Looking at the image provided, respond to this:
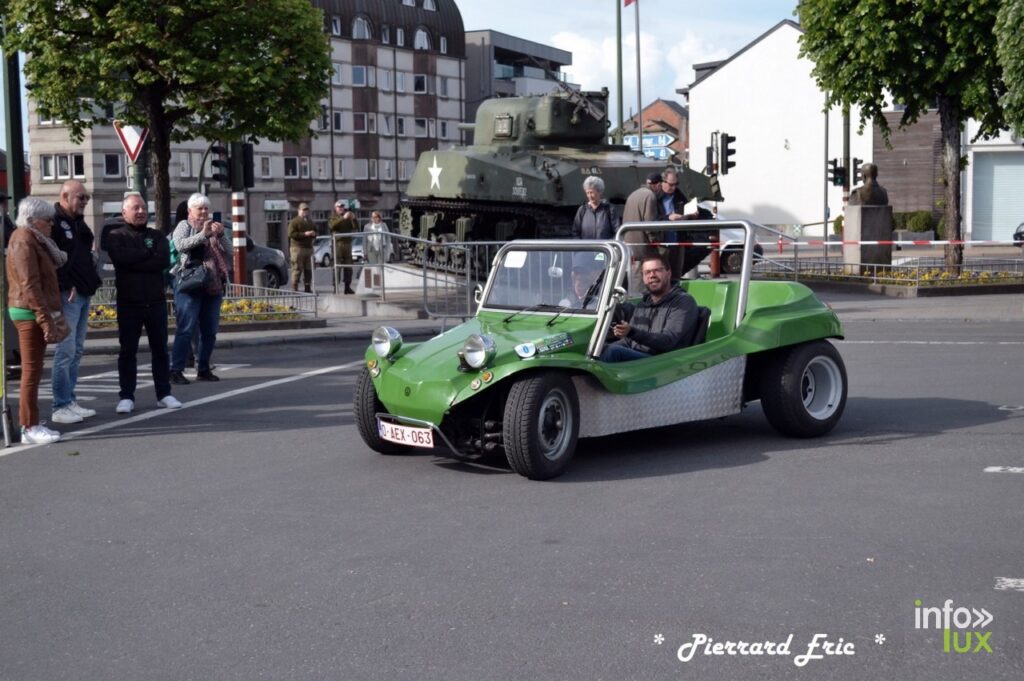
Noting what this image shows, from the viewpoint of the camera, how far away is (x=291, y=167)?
8094cm

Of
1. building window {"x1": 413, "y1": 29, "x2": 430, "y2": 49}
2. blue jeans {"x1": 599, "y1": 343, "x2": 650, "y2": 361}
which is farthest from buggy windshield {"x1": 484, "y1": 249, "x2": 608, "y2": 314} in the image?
building window {"x1": 413, "y1": 29, "x2": 430, "y2": 49}

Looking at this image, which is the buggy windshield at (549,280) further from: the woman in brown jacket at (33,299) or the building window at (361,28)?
the building window at (361,28)

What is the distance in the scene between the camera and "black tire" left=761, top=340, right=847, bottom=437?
30.5ft

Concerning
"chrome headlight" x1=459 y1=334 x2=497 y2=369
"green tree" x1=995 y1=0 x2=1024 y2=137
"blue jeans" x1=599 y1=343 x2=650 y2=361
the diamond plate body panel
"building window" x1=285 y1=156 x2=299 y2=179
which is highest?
"building window" x1=285 y1=156 x2=299 y2=179

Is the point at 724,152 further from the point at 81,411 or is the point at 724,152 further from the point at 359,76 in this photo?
the point at 359,76

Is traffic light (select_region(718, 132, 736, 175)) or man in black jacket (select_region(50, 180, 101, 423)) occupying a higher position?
traffic light (select_region(718, 132, 736, 175))

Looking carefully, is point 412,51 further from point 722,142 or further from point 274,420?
point 274,420

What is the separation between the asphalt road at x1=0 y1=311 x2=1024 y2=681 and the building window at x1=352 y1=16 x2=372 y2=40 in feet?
252

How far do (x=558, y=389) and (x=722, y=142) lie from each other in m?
28.3

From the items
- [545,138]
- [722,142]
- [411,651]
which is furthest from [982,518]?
[722,142]

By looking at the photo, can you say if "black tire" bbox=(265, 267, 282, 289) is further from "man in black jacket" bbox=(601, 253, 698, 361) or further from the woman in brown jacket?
"man in black jacket" bbox=(601, 253, 698, 361)

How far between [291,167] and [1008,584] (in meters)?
77.4

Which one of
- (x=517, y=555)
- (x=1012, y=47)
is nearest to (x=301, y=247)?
(x=1012, y=47)

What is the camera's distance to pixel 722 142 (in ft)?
117
